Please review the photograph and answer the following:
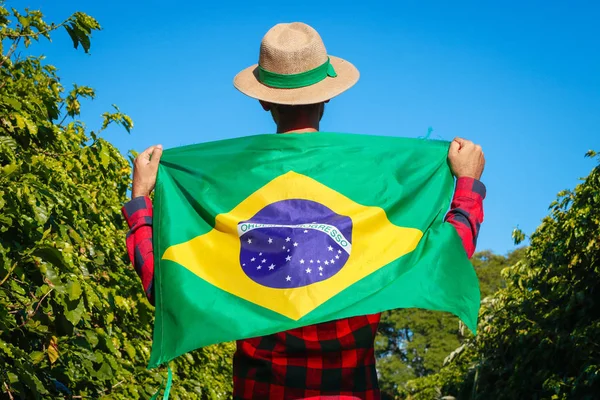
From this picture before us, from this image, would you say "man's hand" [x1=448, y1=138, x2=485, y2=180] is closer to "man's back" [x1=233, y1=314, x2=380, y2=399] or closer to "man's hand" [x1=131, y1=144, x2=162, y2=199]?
"man's back" [x1=233, y1=314, x2=380, y2=399]

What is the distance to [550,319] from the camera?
31.8ft

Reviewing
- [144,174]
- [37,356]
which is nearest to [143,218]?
[144,174]

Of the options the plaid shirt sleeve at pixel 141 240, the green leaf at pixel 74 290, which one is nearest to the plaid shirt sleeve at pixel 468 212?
the plaid shirt sleeve at pixel 141 240

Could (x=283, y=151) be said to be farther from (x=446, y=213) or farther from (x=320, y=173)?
(x=446, y=213)

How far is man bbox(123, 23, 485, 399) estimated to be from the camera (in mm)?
2361

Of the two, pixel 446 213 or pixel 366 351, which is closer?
pixel 366 351

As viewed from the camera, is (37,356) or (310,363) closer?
(310,363)

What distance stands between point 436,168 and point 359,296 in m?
0.64

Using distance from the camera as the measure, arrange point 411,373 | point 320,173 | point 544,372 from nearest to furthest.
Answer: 1. point 320,173
2. point 544,372
3. point 411,373

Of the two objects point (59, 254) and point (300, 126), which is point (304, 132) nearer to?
point (300, 126)

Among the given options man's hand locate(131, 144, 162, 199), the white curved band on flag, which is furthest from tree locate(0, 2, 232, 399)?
the white curved band on flag

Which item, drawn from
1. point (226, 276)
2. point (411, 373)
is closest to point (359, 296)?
point (226, 276)

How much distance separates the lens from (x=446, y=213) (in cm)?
276

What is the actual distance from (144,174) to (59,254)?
3.31ft
